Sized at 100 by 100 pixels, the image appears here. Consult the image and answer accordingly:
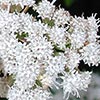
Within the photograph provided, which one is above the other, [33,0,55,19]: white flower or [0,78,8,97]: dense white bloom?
[33,0,55,19]: white flower

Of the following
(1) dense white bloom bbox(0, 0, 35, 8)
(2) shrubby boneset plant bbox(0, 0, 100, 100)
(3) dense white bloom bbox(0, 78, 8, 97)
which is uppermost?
(1) dense white bloom bbox(0, 0, 35, 8)

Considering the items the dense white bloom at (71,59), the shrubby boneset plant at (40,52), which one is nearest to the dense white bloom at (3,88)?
the shrubby boneset plant at (40,52)

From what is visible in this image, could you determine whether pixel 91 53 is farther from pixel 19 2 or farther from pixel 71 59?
pixel 19 2

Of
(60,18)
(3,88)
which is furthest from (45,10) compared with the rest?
(3,88)

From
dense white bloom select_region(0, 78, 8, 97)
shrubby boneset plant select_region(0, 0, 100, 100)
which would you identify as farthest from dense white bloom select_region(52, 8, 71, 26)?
dense white bloom select_region(0, 78, 8, 97)

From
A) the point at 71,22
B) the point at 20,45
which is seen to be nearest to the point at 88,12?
the point at 71,22

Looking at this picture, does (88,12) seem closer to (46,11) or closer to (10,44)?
(46,11)

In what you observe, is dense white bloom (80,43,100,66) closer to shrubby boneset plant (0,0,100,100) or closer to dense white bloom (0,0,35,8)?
shrubby boneset plant (0,0,100,100)

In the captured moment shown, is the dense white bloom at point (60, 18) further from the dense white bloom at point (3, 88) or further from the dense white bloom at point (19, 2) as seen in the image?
the dense white bloom at point (3, 88)
